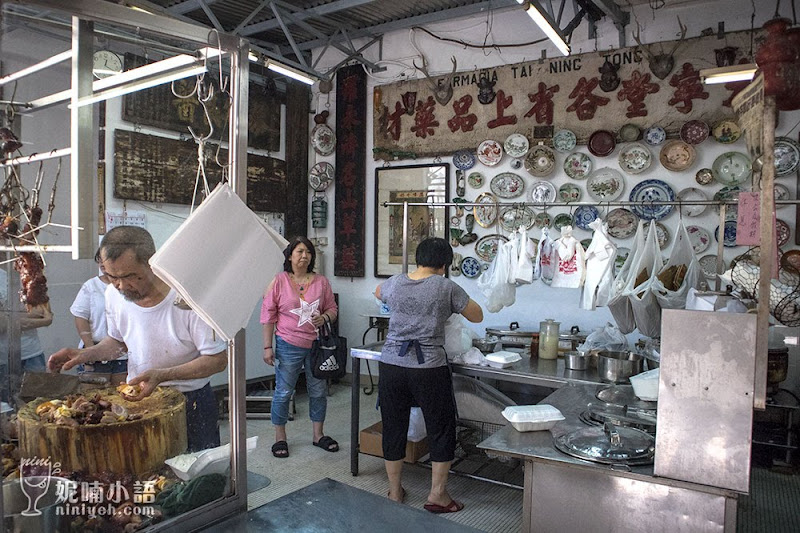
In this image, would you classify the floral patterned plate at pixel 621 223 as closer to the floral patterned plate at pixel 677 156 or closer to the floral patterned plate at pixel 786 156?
the floral patterned plate at pixel 677 156

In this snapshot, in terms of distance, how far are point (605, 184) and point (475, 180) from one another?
122 centimetres

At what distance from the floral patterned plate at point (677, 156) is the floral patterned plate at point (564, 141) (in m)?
0.75

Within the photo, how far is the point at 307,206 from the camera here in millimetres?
6875

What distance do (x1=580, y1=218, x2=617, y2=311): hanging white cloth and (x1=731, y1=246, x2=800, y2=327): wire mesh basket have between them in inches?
31.0

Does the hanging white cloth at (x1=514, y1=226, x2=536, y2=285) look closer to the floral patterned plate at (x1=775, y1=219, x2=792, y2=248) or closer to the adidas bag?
the adidas bag

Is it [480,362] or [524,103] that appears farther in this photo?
[524,103]

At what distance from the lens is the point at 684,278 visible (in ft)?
11.3

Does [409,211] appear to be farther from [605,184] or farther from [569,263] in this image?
[569,263]

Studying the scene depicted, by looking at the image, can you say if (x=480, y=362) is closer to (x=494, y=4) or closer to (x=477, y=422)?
(x=477, y=422)

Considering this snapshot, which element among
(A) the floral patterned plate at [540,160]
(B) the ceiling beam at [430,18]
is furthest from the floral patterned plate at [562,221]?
(B) the ceiling beam at [430,18]

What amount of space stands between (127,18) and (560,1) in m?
4.94

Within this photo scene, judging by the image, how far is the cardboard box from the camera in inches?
156

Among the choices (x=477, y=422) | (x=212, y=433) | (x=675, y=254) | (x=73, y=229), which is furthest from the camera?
(x=477, y=422)

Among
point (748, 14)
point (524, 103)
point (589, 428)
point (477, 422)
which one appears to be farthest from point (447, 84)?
point (589, 428)
